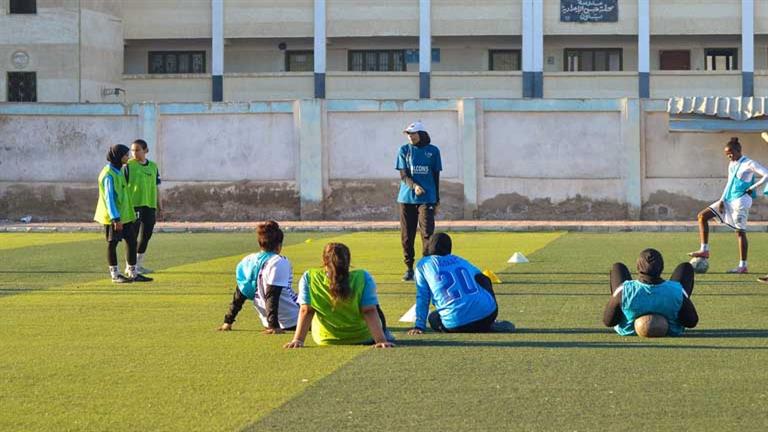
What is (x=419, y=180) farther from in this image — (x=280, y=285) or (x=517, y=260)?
(x=280, y=285)

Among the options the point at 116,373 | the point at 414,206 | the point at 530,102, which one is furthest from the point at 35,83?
the point at 116,373

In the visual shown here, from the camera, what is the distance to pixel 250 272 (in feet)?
37.1

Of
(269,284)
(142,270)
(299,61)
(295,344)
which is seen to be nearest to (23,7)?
(299,61)

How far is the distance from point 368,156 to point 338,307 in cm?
2657

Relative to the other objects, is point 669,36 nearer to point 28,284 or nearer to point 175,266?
point 175,266

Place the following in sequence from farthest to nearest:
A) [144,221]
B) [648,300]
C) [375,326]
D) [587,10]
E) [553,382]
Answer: [587,10] < [144,221] < [648,300] < [375,326] < [553,382]

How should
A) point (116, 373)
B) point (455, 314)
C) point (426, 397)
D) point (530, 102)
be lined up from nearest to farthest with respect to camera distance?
1. point (426, 397)
2. point (116, 373)
3. point (455, 314)
4. point (530, 102)

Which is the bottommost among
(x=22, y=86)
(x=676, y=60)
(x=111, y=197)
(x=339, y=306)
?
(x=339, y=306)

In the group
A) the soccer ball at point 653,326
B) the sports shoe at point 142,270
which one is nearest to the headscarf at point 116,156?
the sports shoe at point 142,270

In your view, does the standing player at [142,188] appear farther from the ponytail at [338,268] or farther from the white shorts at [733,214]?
the ponytail at [338,268]

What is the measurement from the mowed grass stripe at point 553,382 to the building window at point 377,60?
4236cm

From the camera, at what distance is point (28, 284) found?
16.8m

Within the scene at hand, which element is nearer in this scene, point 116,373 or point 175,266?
point 116,373

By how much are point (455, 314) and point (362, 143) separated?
25800mm
